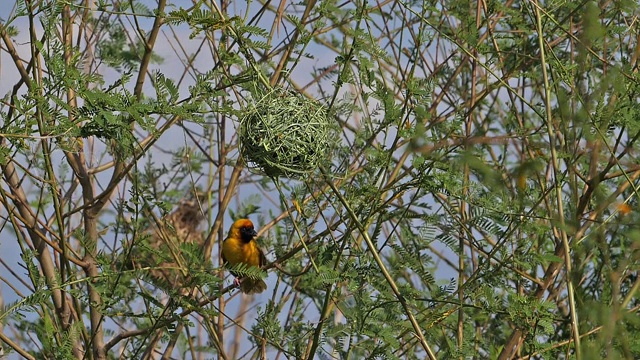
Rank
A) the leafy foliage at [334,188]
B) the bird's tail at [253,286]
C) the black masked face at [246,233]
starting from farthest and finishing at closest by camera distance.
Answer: the black masked face at [246,233] → the bird's tail at [253,286] → the leafy foliage at [334,188]

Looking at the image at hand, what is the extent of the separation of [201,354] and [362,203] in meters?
1.60

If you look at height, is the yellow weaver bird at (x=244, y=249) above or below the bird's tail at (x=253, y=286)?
above

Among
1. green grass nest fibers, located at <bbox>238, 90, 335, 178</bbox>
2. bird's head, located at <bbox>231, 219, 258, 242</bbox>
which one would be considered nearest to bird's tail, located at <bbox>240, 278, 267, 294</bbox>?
bird's head, located at <bbox>231, 219, 258, 242</bbox>

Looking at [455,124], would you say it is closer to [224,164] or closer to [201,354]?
[224,164]

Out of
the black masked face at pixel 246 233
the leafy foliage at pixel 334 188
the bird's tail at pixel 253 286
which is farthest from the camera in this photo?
the black masked face at pixel 246 233

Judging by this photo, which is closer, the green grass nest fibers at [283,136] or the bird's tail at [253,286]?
the green grass nest fibers at [283,136]

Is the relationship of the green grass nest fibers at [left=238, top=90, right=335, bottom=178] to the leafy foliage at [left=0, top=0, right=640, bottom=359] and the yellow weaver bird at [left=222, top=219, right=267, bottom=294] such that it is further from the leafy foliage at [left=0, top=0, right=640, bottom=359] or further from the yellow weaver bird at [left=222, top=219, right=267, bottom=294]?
the yellow weaver bird at [left=222, top=219, right=267, bottom=294]

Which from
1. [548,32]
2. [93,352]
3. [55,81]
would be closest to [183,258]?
[93,352]

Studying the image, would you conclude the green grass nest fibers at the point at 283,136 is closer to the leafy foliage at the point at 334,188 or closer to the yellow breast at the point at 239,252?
→ the leafy foliage at the point at 334,188

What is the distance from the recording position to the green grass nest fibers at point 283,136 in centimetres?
263

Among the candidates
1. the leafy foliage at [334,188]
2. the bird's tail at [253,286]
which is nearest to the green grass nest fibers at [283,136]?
the leafy foliage at [334,188]

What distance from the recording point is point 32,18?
305 cm

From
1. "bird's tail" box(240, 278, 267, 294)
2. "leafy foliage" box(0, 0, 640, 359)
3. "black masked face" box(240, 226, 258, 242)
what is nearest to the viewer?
"leafy foliage" box(0, 0, 640, 359)

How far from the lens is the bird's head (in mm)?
4293
